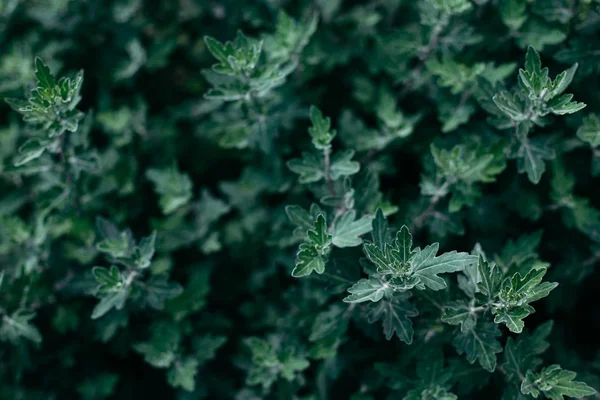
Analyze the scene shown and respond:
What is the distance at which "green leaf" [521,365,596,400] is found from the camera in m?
2.99

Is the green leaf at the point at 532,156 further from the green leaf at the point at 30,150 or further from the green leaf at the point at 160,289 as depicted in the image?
the green leaf at the point at 30,150

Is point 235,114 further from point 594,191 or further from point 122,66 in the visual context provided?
point 594,191

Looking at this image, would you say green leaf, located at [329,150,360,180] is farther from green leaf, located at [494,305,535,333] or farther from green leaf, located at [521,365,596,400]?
green leaf, located at [521,365,596,400]

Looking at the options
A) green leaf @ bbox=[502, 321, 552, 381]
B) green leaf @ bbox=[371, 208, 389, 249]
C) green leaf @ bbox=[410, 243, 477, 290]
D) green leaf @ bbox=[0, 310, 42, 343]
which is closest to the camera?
green leaf @ bbox=[410, 243, 477, 290]

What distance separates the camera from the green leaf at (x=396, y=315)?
10.0 feet

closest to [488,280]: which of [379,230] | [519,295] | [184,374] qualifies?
[519,295]

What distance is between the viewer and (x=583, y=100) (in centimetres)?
388

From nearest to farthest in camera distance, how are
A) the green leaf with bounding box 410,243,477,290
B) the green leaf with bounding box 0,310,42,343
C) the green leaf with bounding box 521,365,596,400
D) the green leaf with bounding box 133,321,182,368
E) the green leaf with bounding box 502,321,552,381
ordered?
the green leaf with bounding box 410,243,477,290, the green leaf with bounding box 521,365,596,400, the green leaf with bounding box 502,321,552,381, the green leaf with bounding box 0,310,42,343, the green leaf with bounding box 133,321,182,368

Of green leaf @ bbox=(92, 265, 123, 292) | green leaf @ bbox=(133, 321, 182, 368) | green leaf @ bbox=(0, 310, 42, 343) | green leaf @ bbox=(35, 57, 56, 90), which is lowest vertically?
green leaf @ bbox=(133, 321, 182, 368)

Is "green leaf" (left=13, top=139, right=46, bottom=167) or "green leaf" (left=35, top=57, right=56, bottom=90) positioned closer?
"green leaf" (left=35, top=57, right=56, bottom=90)

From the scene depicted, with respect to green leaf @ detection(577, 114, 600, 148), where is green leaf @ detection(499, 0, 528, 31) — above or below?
above

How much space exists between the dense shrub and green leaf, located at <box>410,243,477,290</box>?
0.01m

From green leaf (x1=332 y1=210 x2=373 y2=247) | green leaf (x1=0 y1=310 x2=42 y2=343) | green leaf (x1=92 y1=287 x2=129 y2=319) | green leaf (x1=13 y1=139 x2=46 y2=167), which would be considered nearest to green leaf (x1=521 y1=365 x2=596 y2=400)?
green leaf (x1=332 y1=210 x2=373 y2=247)

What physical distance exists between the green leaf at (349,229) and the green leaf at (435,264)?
0.37 m
